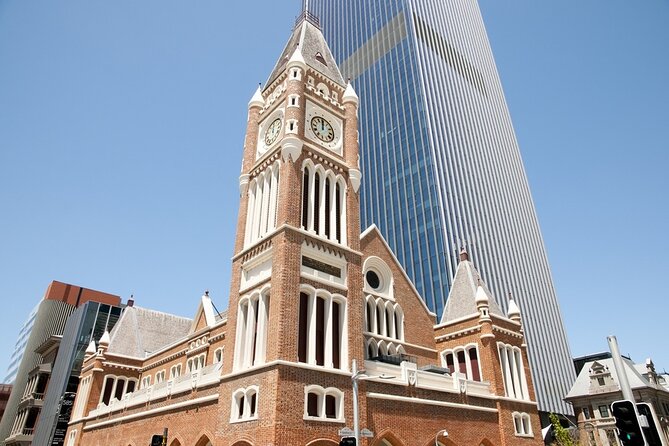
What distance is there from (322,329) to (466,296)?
16.0 meters

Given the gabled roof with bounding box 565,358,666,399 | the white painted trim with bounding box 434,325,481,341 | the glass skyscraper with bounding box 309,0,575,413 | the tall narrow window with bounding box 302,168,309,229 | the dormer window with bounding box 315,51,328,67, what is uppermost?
the glass skyscraper with bounding box 309,0,575,413

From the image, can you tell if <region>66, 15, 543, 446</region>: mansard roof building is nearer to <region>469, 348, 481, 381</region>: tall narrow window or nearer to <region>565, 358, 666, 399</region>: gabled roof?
<region>469, 348, 481, 381</region>: tall narrow window

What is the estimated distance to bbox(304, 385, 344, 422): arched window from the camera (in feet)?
69.1

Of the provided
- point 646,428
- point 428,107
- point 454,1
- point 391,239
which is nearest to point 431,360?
point 646,428

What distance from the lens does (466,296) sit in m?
35.6

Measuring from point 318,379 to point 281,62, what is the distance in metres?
23.3

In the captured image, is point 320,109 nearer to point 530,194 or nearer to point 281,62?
point 281,62

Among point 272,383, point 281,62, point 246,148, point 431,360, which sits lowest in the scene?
point 272,383

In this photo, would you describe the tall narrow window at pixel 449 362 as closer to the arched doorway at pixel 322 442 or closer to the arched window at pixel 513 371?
the arched window at pixel 513 371

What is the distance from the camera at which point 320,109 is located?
3036 centimetres

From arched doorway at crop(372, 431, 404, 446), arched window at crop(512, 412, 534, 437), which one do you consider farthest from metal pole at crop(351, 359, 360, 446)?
arched window at crop(512, 412, 534, 437)

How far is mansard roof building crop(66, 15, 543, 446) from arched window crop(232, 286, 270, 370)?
0.07 meters

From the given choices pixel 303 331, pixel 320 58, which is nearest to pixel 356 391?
pixel 303 331

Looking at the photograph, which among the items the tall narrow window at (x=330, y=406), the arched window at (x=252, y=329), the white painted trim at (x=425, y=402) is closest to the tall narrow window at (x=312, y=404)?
the tall narrow window at (x=330, y=406)
